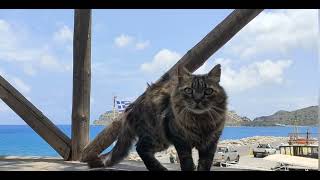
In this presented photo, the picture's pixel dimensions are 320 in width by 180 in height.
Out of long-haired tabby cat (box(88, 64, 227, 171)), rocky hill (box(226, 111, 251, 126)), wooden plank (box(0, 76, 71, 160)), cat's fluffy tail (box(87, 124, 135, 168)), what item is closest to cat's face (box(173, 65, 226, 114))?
long-haired tabby cat (box(88, 64, 227, 171))

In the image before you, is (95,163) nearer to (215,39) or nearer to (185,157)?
(185,157)

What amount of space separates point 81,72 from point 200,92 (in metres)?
1.90

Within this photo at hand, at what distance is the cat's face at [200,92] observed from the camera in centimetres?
265

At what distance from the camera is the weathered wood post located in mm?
4246

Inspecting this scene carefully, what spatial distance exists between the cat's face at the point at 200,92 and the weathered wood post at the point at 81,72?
Result: 1.71 metres

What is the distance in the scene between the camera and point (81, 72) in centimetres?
427

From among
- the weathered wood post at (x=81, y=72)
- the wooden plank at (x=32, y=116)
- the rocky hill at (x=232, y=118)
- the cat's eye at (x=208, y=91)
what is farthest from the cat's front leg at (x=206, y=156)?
the wooden plank at (x=32, y=116)

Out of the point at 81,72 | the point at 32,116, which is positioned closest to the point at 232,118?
the point at 81,72

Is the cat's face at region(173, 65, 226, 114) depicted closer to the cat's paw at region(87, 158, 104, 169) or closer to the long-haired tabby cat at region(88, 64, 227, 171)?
the long-haired tabby cat at region(88, 64, 227, 171)
